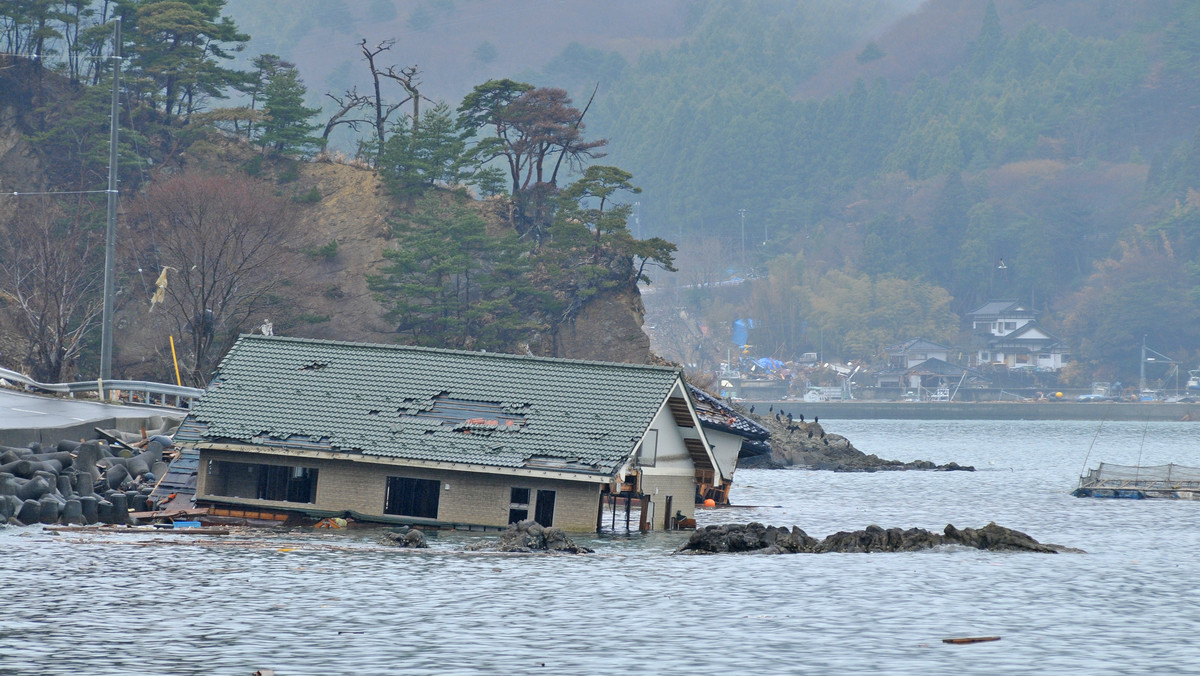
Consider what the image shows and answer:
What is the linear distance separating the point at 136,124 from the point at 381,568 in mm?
77117

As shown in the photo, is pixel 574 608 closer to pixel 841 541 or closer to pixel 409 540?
pixel 409 540

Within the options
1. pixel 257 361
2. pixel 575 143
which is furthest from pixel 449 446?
pixel 575 143

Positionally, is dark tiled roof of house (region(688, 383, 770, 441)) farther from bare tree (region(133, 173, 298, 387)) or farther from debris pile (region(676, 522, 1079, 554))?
bare tree (region(133, 173, 298, 387))

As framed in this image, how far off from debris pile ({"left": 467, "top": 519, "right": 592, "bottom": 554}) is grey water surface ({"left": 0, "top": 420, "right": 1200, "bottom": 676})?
786mm

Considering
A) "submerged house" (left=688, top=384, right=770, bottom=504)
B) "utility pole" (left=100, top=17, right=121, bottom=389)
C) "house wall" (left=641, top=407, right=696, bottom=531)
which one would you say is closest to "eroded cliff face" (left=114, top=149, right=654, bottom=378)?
"utility pole" (left=100, top=17, right=121, bottom=389)

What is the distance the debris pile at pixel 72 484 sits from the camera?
37406 mm

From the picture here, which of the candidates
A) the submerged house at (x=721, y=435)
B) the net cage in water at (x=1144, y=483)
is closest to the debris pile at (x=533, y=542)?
the submerged house at (x=721, y=435)

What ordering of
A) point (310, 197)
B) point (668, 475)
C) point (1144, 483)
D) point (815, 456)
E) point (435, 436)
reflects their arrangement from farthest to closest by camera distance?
1. point (815, 456)
2. point (310, 197)
3. point (1144, 483)
4. point (668, 475)
5. point (435, 436)

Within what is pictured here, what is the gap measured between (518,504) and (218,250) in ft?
160

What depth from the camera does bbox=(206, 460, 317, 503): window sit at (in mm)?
38312

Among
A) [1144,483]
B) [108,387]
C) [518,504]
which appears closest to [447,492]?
[518,504]

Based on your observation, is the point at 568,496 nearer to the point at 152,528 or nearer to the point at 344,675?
the point at 152,528

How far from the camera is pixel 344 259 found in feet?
316

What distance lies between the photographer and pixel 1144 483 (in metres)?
69.0
